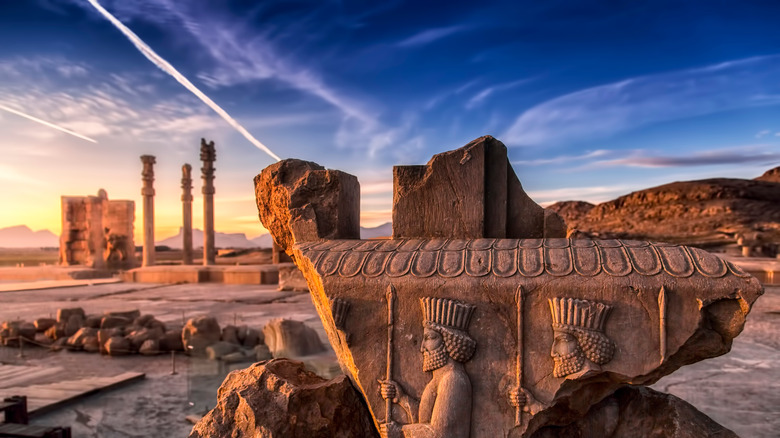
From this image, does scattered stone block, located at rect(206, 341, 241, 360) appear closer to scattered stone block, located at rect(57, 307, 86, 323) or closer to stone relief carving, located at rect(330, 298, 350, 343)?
scattered stone block, located at rect(57, 307, 86, 323)

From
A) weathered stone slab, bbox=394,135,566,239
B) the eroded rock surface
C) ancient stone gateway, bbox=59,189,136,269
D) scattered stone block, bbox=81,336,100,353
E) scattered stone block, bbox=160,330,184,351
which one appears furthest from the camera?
ancient stone gateway, bbox=59,189,136,269

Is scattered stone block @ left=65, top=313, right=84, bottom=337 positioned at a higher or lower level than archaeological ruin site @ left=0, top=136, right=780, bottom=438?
lower

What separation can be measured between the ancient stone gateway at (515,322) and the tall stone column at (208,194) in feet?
65.3

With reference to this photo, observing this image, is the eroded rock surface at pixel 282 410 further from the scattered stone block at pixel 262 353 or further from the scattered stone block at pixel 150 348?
the scattered stone block at pixel 150 348

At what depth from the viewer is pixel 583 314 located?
2617 mm

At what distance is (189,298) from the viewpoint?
1462 centimetres

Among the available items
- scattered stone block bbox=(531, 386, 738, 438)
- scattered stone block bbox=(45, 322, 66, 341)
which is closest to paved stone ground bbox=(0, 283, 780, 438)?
scattered stone block bbox=(45, 322, 66, 341)

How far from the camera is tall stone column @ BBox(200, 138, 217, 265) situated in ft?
70.8

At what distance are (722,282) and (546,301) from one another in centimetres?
85

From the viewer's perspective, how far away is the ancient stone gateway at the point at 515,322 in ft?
8.51

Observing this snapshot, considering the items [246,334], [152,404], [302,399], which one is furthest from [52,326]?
[302,399]

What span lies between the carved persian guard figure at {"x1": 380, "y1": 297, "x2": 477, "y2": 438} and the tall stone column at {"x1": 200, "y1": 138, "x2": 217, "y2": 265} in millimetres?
20324

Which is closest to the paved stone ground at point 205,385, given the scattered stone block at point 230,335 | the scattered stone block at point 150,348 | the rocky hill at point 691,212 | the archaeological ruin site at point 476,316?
the scattered stone block at point 150,348

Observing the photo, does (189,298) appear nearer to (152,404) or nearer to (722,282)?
(152,404)
